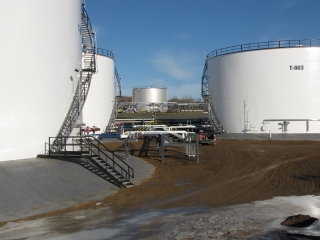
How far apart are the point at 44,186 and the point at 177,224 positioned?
597cm

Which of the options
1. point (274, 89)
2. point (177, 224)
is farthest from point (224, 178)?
point (274, 89)

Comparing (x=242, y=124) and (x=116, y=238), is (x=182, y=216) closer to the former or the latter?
(x=116, y=238)

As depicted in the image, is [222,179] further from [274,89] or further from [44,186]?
[274,89]

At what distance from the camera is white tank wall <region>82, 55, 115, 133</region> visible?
33219 millimetres

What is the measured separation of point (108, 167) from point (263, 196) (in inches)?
274

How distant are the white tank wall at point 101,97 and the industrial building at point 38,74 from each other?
12327 millimetres

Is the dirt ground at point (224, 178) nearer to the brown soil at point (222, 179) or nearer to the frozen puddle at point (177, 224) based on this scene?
the brown soil at point (222, 179)

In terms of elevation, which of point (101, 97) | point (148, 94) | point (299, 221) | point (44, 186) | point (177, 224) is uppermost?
point (148, 94)

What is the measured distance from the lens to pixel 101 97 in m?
34.7

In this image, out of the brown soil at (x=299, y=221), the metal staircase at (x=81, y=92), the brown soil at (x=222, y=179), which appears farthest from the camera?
the metal staircase at (x=81, y=92)

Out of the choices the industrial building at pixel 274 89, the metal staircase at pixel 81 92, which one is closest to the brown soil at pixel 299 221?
the metal staircase at pixel 81 92

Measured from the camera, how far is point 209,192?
47.3 ft

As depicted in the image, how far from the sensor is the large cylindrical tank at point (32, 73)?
14875 mm

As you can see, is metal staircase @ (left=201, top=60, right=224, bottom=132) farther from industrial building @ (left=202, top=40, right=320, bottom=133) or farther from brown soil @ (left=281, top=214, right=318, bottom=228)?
brown soil @ (left=281, top=214, right=318, bottom=228)
